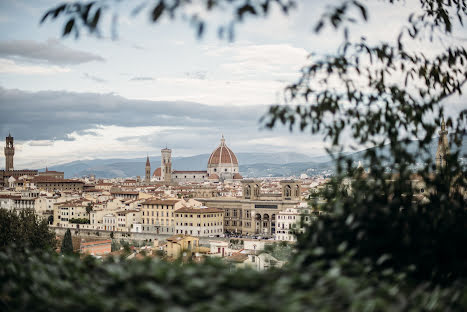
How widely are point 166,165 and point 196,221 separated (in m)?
89.0

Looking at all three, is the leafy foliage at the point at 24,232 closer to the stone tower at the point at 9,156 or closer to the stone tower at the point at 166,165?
the stone tower at the point at 9,156

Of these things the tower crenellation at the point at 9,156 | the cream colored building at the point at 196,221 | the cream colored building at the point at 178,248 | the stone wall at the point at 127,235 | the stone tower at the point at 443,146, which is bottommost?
the stone wall at the point at 127,235

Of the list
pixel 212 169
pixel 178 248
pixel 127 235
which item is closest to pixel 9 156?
pixel 212 169

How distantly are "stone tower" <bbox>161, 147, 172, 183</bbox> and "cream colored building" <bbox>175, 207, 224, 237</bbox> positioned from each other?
274 feet

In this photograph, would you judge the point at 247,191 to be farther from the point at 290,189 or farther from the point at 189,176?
the point at 189,176

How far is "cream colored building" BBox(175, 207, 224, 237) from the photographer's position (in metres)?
57.2

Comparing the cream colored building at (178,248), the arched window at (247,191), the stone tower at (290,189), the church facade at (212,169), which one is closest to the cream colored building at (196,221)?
the arched window at (247,191)

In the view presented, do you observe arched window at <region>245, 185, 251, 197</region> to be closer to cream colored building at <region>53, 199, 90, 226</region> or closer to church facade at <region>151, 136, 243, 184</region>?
cream colored building at <region>53, 199, 90, 226</region>

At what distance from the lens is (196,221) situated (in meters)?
57.4

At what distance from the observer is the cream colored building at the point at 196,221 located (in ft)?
188

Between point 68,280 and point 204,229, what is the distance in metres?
53.4

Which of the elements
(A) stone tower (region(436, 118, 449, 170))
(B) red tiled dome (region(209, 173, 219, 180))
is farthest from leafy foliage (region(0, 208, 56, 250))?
(B) red tiled dome (region(209, 173, 219, 180))

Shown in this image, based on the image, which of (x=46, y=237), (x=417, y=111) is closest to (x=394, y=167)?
(x=417, y=111)

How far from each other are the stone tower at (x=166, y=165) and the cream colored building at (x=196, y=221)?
274ft
